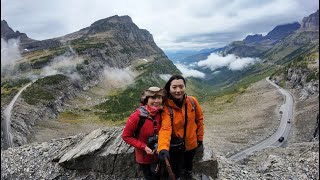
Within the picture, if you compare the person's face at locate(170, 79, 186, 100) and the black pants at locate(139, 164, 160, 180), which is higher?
the person's face at locate(170, 79, 186, 100)

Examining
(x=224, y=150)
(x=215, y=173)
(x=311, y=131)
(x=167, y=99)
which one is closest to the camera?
(x=167, y=99)

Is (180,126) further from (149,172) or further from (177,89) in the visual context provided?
(149,172)

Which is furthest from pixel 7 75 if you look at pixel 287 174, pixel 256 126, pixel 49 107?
pixel 287 174

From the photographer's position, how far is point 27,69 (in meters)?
199

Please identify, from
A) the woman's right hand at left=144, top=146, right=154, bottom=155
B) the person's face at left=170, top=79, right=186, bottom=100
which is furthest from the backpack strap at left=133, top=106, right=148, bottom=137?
the person's face at left=170, top=79, right=186, bottom=100

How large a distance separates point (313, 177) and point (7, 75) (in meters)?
190

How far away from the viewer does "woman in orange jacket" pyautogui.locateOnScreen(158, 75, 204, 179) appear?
40.7 ft

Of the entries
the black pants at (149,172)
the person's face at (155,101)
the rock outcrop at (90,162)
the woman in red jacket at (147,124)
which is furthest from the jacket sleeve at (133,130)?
the rock outcrop at (90,162)

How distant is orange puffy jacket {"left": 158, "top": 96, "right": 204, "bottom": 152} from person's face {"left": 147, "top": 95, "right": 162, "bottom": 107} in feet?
0.90

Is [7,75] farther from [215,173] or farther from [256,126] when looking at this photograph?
[215,173]

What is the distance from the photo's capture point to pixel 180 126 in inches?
511

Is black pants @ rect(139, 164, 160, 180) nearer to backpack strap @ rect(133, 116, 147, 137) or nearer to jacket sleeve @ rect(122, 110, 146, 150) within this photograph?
jacket sleeve @ rect(122, 110, 146, 150)

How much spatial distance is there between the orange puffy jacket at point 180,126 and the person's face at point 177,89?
0.30 meters

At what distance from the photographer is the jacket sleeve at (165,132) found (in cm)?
1219
